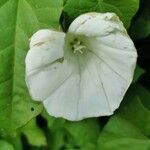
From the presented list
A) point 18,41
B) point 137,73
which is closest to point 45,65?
point 18,41

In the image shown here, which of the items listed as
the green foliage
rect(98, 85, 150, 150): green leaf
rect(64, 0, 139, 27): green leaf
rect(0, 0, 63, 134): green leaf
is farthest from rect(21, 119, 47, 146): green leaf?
rect(64, 0, 139, 27): green leaf

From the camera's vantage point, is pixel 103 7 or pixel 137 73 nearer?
pixel 103 7

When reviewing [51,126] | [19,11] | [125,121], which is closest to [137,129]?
[125,121]

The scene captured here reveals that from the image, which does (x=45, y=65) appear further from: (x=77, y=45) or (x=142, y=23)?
(x=142, y=23)

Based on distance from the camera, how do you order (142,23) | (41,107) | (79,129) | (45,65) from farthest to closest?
(79,129) < (142,23) < (41,107) < (45,65)

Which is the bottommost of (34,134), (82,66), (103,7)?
(34,134)

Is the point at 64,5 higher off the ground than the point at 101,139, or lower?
higher

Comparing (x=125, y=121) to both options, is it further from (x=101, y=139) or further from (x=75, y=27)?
(x=75, y=27)
